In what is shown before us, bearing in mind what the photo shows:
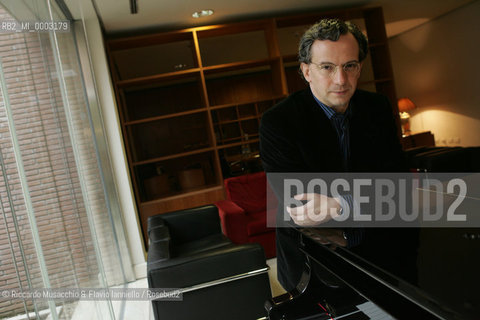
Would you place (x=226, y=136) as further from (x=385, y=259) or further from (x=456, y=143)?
(x=385, y=259)

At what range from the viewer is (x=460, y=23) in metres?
6.69

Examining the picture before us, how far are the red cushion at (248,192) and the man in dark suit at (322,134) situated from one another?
2908 millimetres

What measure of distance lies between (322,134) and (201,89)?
3.75 metres

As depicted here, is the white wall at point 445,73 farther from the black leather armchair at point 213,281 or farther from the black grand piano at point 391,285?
the black grand piano at point 391,285

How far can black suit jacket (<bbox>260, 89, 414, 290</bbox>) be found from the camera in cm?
124

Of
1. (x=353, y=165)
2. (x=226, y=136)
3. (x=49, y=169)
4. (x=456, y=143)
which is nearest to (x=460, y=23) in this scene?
(x=456, y=143)

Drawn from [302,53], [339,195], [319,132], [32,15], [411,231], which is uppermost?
[32,15]

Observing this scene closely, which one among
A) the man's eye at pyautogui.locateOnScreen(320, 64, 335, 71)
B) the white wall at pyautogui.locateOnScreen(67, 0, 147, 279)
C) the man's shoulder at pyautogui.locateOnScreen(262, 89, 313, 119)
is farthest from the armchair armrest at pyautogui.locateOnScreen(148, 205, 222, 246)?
the man's eye at pyautogui.locateOnScreen(320, 64, 335, 71)

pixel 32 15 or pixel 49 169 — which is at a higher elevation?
pixel 32 15

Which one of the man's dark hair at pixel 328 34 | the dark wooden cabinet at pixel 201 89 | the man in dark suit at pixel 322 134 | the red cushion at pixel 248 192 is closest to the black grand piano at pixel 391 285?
the man in dark suit at pixel 322 134

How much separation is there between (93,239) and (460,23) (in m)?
7.26

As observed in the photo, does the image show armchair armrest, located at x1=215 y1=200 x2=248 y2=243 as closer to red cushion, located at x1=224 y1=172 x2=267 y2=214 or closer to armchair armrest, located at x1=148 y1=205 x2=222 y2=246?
armchair armrest, located at x1=148 y1=205 x2=222 y2=246

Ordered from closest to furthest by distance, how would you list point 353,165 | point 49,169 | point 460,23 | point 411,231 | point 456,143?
point 411,231 < point 353,165 < point 49,169 < point 460,23 < point 456,143

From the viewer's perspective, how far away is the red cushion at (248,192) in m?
4.29
